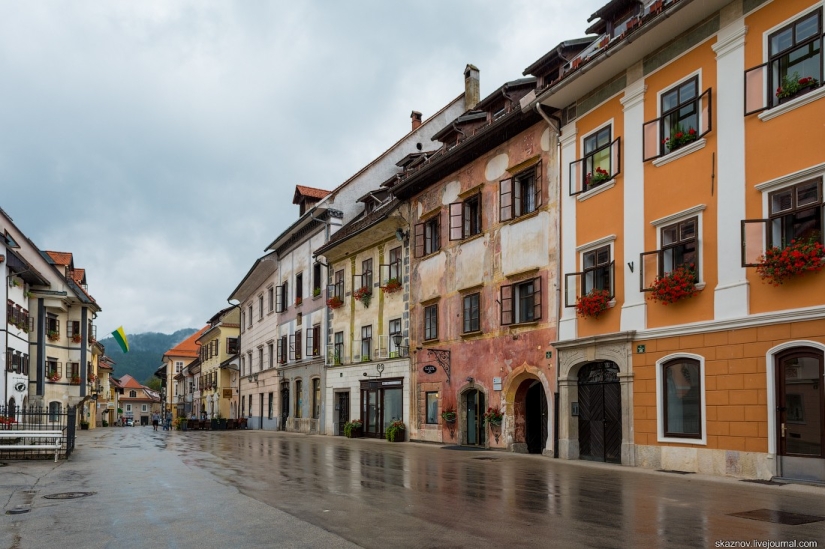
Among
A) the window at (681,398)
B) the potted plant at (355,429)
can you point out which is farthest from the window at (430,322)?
the window at (681,398)

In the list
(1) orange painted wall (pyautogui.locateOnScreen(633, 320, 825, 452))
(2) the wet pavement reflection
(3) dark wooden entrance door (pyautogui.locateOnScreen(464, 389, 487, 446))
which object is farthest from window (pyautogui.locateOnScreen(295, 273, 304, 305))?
(1) orange painted wall (pyautogui.locateOnScreen(633, 320, 825, 452))

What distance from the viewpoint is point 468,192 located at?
26078 millimetres

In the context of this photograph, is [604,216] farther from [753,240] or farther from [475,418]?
[475,418]

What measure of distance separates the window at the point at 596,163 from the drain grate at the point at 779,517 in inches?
412

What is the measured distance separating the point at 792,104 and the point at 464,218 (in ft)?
43.7

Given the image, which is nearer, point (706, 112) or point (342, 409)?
point (706, 112)

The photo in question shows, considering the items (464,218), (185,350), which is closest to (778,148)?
(464,218)

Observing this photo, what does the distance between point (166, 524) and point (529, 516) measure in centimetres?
455

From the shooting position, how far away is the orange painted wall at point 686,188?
15984 millimetres

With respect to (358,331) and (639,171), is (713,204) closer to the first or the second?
(639,171)

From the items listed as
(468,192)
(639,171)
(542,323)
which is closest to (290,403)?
(468,192)

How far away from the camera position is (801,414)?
1384cm

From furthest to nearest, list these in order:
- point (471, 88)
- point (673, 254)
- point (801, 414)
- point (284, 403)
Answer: point (284, 403) < point (471, 88) < point (673, 254) < point (801, 414)

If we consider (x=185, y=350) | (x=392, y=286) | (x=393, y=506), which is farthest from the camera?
(x=185, y=350)
